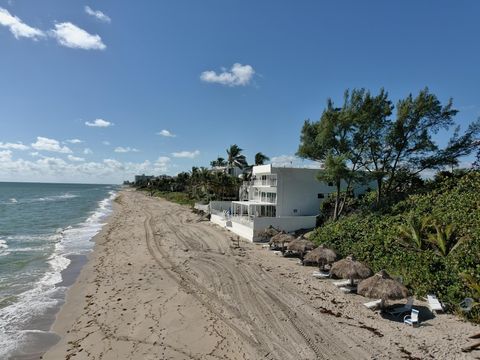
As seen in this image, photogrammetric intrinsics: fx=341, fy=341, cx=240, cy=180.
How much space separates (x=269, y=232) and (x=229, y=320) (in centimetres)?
1481

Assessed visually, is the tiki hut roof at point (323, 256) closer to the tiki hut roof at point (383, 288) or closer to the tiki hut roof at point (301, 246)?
the tiki hut roof at point (301, 246)

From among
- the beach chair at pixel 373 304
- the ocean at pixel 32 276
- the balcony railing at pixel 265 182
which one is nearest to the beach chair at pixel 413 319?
the beach chair at pixel 373 304

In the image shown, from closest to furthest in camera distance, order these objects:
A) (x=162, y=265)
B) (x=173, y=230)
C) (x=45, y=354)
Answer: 1. (x=45, y=354)
2. (x=162, y=265)
3. (x=173, y=230)

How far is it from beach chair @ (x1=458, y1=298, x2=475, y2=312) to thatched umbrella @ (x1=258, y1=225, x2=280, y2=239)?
15.1m

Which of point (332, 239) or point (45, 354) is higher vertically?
point (332, 239)

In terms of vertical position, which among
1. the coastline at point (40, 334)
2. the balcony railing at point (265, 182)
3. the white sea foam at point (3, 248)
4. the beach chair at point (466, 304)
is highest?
the balcony railing at point (265, 182)

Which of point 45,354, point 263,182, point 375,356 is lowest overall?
point 45,354

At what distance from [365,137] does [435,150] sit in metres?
5.26

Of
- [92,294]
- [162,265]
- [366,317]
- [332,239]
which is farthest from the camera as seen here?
[332,239]

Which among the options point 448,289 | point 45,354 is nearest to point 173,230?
point 45,354

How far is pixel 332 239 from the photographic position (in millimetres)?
23766

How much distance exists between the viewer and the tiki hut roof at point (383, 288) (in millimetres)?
13227

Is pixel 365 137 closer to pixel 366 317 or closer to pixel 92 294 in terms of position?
pixel 366 317

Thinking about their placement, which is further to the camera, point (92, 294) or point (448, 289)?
point (92, 294)
